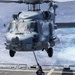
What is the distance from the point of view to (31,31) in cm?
2484

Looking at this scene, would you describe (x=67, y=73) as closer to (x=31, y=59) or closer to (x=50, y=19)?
(x=50, y=19)

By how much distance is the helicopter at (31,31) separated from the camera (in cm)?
2408

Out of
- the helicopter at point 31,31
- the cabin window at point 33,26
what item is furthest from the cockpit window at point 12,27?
the cabin window at point 33,26

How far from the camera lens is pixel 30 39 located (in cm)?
2412

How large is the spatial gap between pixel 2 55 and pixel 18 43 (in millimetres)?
37489

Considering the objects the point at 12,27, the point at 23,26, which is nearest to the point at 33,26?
the point at 23,26

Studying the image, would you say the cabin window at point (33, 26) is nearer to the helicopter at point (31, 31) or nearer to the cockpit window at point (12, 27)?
the helicopter at point (31, 31)

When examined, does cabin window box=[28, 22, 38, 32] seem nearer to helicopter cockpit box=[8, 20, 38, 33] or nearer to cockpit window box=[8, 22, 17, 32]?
helicopter cockpit box=[8, 20, 38, 33]

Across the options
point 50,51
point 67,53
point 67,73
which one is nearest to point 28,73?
point 67,73

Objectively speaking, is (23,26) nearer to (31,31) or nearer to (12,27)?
(31,31)

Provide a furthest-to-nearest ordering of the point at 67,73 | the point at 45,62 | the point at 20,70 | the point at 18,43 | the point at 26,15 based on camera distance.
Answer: the point at 45,62 → the point at 20,70 → the point at 67,73 → the point at 26,15 → the point at 18,43

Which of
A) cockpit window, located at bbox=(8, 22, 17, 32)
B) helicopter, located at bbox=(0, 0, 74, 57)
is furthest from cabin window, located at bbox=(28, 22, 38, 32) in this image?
cockpit window, located at bbox=(8, 22, 17, 32)

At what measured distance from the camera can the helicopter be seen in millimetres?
24078

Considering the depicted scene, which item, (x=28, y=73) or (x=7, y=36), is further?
(x=28, y=73)
